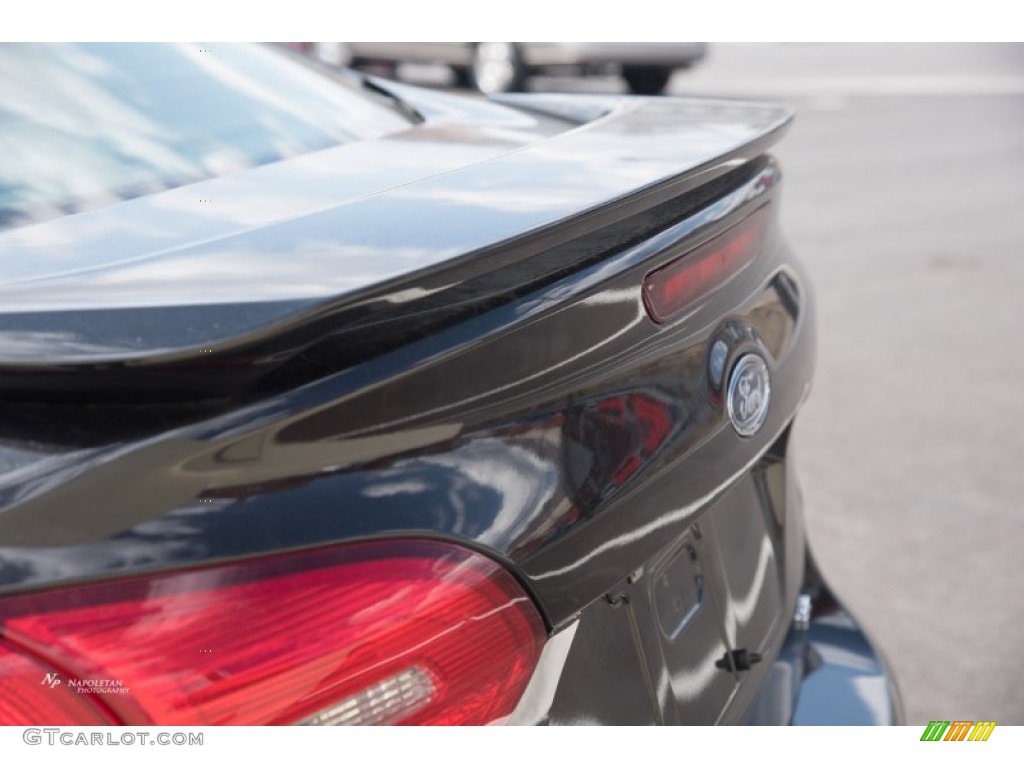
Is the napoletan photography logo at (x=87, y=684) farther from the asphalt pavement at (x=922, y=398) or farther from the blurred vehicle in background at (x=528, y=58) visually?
the blurred vehicle in background at (x=528, y=58)

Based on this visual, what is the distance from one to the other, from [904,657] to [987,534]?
73 cm

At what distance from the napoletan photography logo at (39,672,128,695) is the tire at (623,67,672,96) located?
13636mm

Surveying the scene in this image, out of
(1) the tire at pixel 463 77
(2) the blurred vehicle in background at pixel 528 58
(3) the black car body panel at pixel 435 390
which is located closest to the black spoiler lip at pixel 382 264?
(3) the black car body panel at pixel 435 390

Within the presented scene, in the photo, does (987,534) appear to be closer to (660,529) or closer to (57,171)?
(660,529)

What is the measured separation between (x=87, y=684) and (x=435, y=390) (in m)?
0.41

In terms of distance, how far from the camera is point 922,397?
466 cm

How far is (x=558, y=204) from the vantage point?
1.40 m

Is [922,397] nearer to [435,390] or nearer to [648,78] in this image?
[435,390]

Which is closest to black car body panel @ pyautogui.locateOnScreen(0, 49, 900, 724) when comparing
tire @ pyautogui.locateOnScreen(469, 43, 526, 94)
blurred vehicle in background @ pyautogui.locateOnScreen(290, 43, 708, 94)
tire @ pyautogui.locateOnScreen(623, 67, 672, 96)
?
blurred vehicle in background @ pyautogui.locateOnScreen(290, 43, 708, 94)

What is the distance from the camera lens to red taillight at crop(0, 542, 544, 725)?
103 centimetres

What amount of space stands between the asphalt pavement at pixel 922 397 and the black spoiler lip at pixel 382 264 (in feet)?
5.76

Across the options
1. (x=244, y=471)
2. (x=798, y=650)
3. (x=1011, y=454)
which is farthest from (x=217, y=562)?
(x=1011, y=454)

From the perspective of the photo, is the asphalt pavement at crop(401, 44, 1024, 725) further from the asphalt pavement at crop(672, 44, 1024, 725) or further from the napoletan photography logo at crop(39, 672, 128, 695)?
the napoletan photography logo at crop(39, 672, 128, 695)

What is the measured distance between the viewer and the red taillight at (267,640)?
1.03 meters
